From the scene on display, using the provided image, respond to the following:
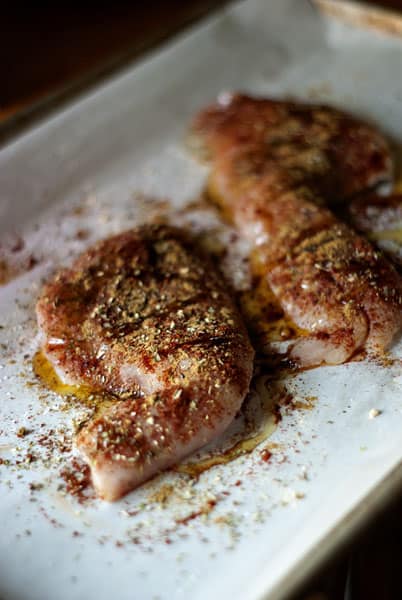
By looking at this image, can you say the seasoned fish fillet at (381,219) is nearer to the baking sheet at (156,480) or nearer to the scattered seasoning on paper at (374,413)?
the baking sheet at (156,480)

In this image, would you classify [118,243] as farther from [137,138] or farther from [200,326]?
Result: [137,138]

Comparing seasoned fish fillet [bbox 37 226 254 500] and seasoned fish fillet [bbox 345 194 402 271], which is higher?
seasoned fish fillet [bbox 37 226 254 500]

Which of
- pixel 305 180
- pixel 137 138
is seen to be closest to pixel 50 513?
pixel 305 180

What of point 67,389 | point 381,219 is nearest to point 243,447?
point 67,389

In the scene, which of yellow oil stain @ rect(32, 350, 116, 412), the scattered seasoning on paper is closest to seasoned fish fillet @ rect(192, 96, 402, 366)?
the scattered seasoning on paper

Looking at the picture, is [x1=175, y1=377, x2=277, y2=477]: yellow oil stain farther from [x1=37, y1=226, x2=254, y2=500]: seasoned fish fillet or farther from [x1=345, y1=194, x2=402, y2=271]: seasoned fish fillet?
[x1=345, y1=194, x2=402, y2=271]: seasoned fish fillet

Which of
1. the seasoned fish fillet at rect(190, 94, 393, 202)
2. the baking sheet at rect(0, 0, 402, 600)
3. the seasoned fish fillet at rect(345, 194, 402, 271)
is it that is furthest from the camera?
the seasoned fish fillet at rect(190, 94, 393, 202)

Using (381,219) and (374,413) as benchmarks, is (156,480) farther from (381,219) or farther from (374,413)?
(381,219)
